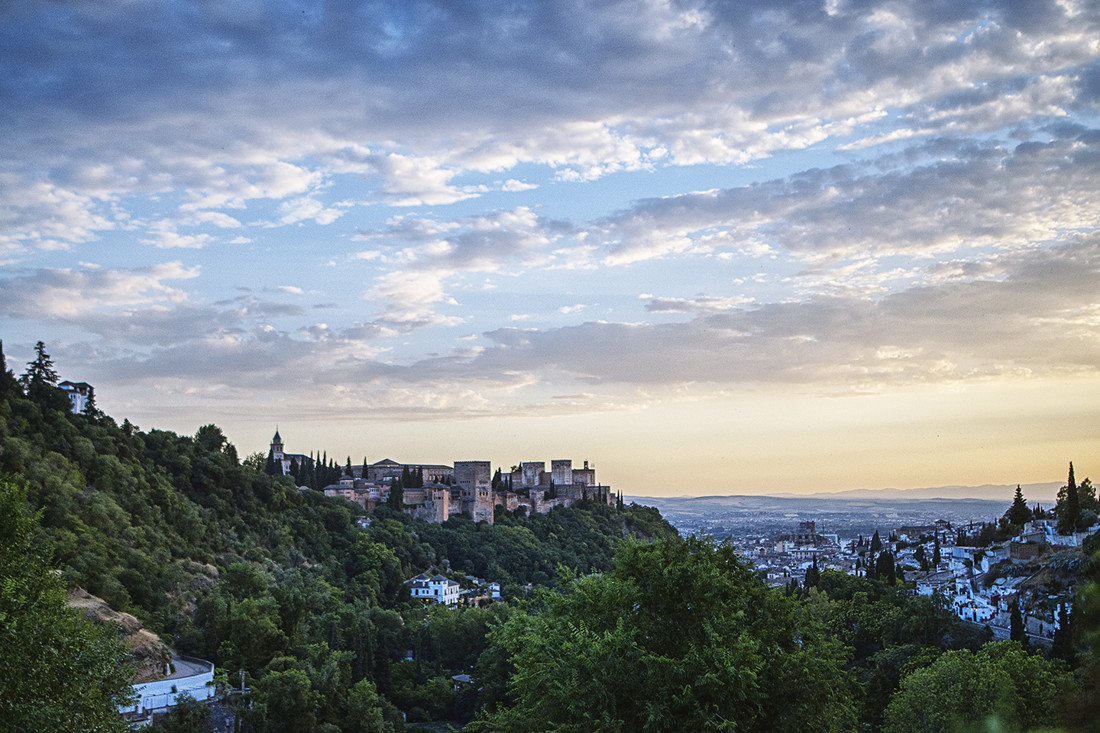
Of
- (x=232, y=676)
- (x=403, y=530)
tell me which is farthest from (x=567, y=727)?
(x=403, y=530)

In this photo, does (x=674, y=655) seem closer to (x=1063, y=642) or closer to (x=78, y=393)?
(x=1063, y=642)

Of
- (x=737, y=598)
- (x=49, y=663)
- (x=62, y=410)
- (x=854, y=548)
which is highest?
(x=62, y=410)

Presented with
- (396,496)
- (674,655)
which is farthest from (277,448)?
(674,655)

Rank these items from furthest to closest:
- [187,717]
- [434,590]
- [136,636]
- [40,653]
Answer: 1. [434,590]
2. [136,636]
3. [187,717]
4. [40,653]

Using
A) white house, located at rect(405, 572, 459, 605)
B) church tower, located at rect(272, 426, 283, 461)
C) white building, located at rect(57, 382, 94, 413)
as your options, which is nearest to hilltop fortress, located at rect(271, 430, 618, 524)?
church tower, located at rect(272, 426, 283, 461)

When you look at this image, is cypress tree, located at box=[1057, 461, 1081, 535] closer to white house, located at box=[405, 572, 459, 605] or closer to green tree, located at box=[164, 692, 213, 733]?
white house, located at box=[405, 572, 459, 605]

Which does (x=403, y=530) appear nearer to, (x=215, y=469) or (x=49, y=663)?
(x=215, y=469)
